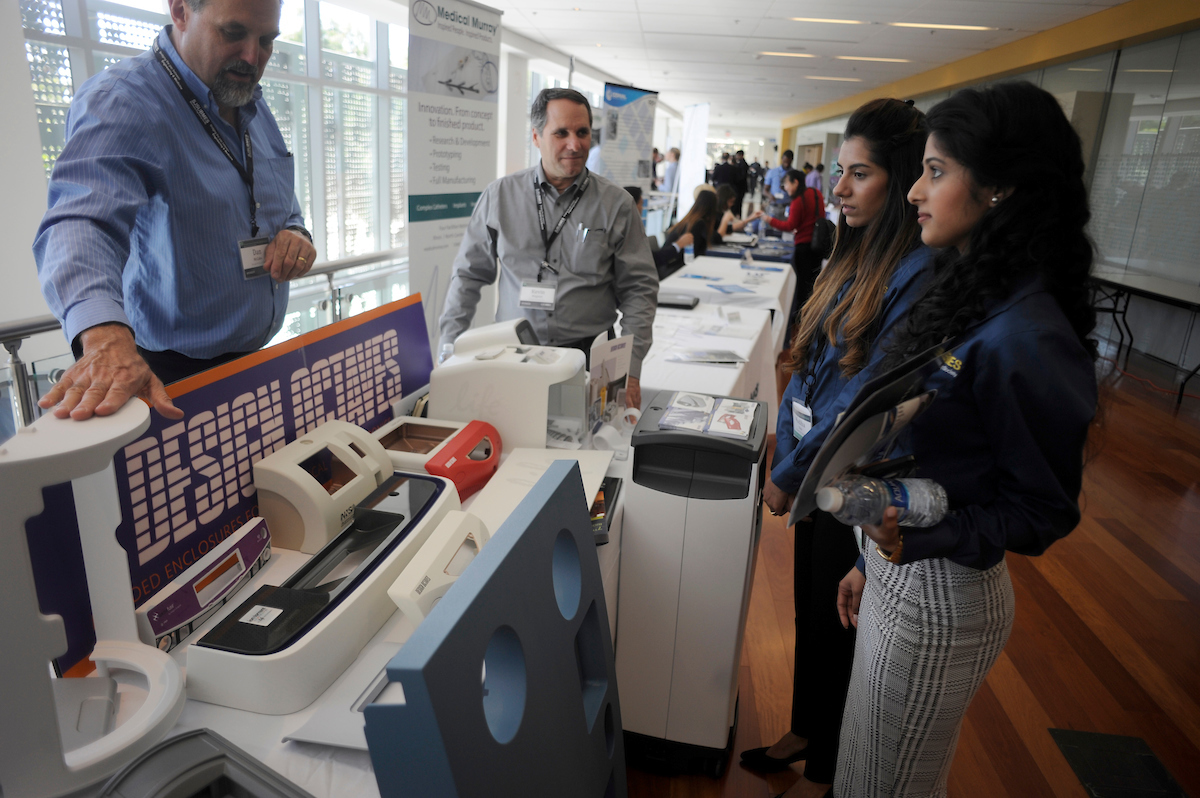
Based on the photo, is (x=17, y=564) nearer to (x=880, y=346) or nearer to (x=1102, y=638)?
(x=880, y=346)

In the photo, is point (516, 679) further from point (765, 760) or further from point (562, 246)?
point (562, 246)

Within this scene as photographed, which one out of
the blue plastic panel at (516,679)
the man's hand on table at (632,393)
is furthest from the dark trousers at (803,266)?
the blue plastic panel at (516,679)

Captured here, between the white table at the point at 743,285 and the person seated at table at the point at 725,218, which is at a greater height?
the person seated at table at the point at 725,218

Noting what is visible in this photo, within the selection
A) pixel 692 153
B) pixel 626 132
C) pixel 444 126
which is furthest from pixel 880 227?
pixel 692 153

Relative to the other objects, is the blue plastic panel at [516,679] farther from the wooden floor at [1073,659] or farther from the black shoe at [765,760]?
the black shoe at [765,760]

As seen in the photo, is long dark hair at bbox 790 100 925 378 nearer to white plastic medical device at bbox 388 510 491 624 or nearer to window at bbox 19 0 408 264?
white plastic medical device at bbox 388 510 491 624

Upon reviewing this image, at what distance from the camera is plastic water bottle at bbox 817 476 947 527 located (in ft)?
3.03

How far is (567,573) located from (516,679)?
0.18 meters

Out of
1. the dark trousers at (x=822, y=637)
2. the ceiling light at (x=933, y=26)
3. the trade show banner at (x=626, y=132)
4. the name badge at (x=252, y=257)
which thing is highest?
the ceiling light at (x=933, y=26)

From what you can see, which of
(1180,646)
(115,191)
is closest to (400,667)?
(115,191)

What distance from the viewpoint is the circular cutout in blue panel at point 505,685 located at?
1.98 ft

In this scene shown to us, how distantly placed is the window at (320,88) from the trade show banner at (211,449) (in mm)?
3141

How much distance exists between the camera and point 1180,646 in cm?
251

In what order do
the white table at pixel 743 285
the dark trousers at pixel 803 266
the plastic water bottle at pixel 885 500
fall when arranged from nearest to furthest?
1. the plastic water bottle at pixel 885 500
2. the white table at pixel 743 285
3. the dark trousers at pixel 803 266
